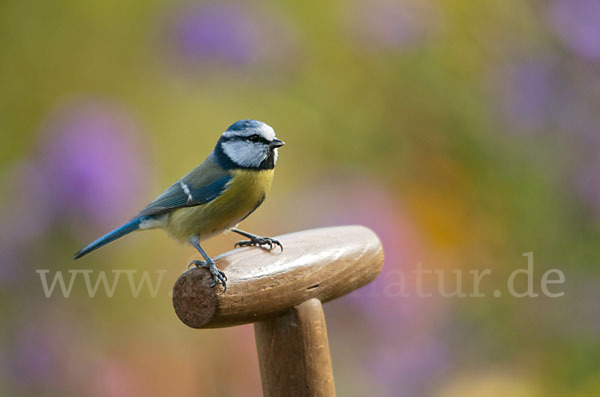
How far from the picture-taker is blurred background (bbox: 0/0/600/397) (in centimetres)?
119

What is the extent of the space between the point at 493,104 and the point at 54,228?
0.89 meters

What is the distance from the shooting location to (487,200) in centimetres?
144

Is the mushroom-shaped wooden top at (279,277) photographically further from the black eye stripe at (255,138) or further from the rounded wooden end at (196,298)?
the black eye stripe at (255,138)

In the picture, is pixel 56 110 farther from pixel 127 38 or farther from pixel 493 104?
pixel 493 104

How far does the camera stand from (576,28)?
1.34 metres

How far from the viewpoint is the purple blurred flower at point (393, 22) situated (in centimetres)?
148

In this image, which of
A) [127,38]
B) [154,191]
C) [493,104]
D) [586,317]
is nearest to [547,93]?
[493,104]

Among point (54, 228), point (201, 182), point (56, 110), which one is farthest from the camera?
point (56, 110)

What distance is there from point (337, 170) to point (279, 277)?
0.93 m

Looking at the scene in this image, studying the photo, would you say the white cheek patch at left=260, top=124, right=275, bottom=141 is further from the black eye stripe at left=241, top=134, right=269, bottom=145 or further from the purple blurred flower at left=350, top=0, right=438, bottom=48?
the purple blurred flower at left=350, top=0, right=438, bottom=48

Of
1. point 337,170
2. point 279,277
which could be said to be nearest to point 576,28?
point 337,170

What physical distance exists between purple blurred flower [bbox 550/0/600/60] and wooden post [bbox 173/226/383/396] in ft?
2.71

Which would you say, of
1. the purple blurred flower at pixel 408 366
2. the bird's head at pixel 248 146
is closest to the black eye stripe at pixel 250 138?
the bird's head at pixel 248 146

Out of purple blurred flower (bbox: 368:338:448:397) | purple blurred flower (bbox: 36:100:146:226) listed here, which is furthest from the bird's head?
purple blurred flower (bbox: 368:338:448:397)
